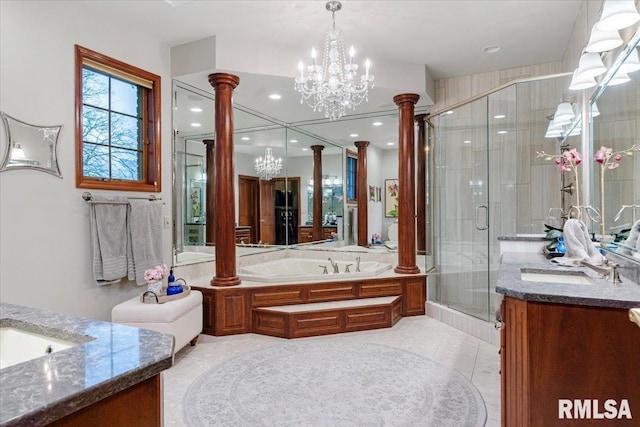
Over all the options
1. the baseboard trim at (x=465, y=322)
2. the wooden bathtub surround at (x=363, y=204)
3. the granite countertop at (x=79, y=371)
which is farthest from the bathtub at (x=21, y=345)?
the wooden bathtub surround at (x=363, y=204)

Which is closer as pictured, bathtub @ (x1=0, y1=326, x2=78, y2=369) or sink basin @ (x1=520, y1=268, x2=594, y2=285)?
bathtub @ (x1=0, y1=326, x2=78, y2=369)

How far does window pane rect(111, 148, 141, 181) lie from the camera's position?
10.4 feet

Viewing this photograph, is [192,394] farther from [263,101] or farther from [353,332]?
[263,101]

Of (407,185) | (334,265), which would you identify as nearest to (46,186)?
(334,265)

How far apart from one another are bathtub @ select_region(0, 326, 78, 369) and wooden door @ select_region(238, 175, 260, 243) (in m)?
3.41

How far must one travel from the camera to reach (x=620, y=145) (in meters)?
2.04

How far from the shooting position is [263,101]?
4.34 metres

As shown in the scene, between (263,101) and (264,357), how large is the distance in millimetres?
2832

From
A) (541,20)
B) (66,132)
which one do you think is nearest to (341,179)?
(541,20)

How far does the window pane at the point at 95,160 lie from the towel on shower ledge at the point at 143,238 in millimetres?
332

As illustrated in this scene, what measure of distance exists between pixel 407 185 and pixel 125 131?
2893mm

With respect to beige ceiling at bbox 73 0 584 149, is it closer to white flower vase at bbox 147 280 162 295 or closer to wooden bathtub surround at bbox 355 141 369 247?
wooden bathtub surround at bbox 355 141 369 247

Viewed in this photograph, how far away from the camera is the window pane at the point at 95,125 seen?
2.92m

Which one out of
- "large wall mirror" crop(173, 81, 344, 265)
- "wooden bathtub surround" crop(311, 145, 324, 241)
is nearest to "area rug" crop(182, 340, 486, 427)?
"large wall mirror" crop(173, 81, 344, 265)
